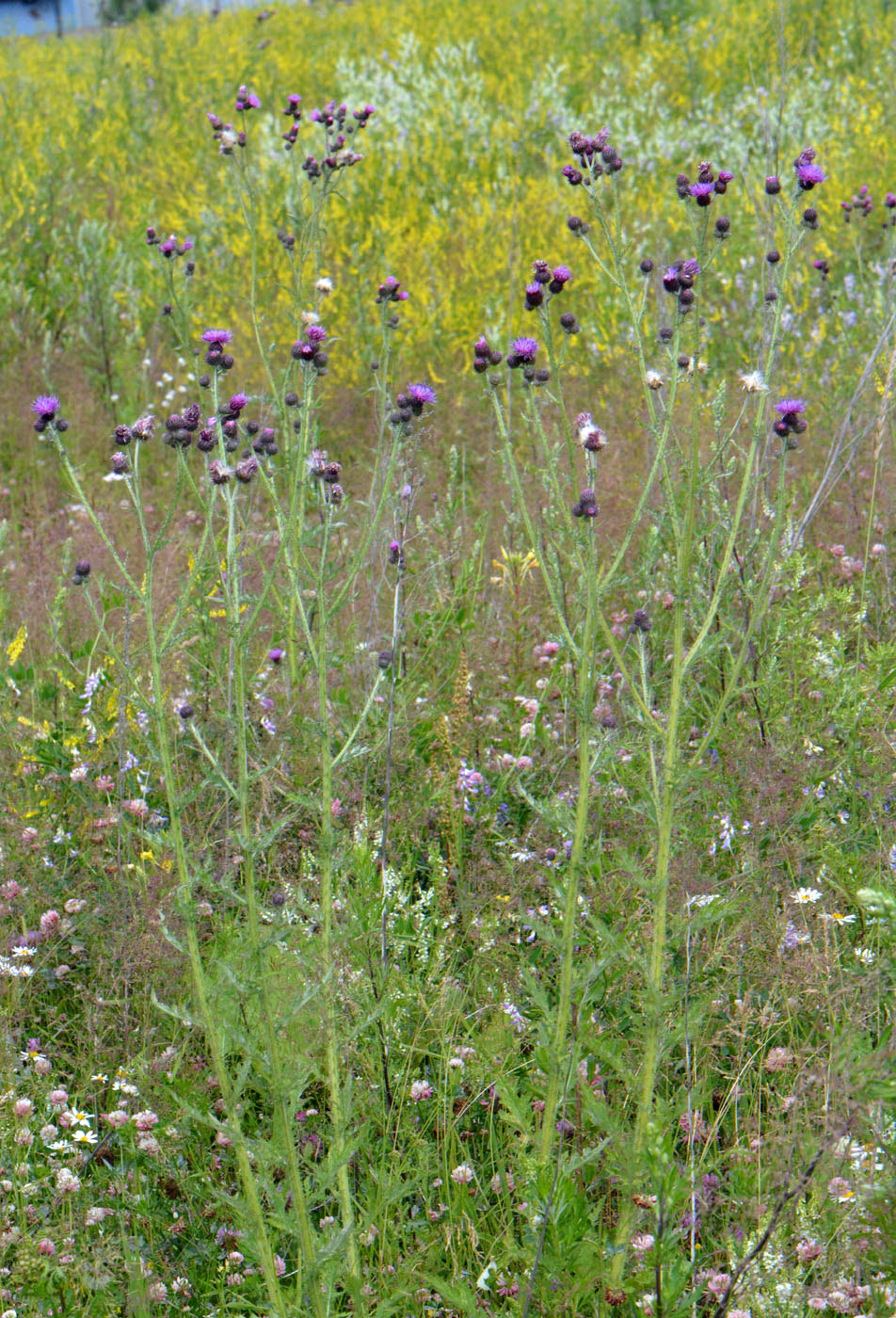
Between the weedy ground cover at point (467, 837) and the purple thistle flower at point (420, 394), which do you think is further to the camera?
the purple thistle flower at point (420, 394)

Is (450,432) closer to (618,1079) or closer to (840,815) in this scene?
(840,815)

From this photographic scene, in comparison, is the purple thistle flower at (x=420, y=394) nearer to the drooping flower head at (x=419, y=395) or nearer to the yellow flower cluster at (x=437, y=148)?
the drooping flower head at (x=419, y=395)

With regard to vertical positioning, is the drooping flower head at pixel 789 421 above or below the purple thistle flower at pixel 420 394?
above

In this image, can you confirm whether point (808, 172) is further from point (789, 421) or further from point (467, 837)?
point (467, 837)

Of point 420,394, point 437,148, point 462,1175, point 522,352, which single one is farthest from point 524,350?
point 437,148

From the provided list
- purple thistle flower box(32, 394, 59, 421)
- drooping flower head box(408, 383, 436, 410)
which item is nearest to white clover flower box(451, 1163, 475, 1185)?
drooping flower head box(408, 383, 436, 410)

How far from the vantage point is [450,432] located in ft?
16.8

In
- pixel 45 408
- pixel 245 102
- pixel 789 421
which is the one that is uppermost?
pixel 245 102

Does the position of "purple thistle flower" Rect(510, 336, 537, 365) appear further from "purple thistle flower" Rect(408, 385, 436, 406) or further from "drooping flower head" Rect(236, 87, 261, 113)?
"drooping flower head" Rect(236, 87, 261, 113)

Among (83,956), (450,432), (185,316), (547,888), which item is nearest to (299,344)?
(547,888)

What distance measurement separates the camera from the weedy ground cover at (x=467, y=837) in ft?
5.70

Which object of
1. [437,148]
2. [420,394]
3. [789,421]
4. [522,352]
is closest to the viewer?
[522,352]

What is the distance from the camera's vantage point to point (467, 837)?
2.96 m

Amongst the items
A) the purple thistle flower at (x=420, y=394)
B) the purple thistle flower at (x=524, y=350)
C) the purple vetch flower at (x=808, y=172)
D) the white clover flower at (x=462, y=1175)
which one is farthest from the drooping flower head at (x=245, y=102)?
the white clover flower at (x=462, y=1175)
